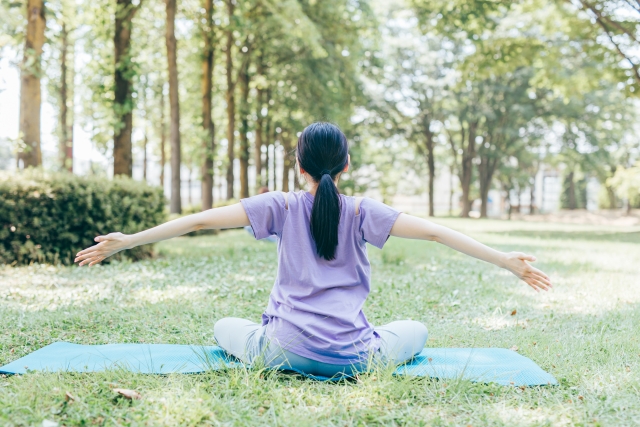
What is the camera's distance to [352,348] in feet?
10.9

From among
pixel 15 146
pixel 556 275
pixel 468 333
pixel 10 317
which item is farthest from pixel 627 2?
pixel 10 317

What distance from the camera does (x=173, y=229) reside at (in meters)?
3.23

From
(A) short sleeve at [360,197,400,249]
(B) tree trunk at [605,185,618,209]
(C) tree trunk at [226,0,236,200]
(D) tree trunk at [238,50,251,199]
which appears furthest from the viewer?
A: (B) tree trunk at [605,185,618,209]

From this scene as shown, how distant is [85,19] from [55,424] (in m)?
16.6

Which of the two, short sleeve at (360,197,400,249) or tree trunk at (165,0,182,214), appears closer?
short sleeve at (360,197,400,249)

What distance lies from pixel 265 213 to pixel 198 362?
118 centimetres

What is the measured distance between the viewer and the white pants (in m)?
3.33

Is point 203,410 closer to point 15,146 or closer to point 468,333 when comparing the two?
point 468,333

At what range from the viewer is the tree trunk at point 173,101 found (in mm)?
15464

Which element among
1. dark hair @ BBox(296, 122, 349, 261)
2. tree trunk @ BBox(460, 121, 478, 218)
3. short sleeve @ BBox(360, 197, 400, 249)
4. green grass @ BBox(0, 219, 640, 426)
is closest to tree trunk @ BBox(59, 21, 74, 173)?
green grass @ BBox(0, 219, 640, 426)

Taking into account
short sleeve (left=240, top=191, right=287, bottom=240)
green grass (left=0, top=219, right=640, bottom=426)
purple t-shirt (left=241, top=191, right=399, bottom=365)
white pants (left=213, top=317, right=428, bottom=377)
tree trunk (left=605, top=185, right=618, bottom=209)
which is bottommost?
green grass (left=0, top=219, right=640, bottom=426)

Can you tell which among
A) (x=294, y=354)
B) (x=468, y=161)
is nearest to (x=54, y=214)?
(x=294, y=354)

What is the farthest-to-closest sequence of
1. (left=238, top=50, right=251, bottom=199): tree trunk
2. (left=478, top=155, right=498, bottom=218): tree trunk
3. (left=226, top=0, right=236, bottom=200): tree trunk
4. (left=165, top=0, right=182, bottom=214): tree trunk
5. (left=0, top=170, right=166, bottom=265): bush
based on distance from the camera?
1. (left=478, top=155, right=498, bottom=218): tree trunk
2. (left=238, top=50, right=251, bottom=199): tree trunk
3. (left=226, top=0, right=236, bottom=200): tree trunk
4. (left=165, top=0, right=182, bottom=214): tree trunk
5. (left=0, top=170, right=166, bottom=265): bush

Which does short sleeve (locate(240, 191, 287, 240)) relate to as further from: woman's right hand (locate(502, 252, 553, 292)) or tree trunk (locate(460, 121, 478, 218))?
tree trunk (locate(460, 121, 478, 218))
